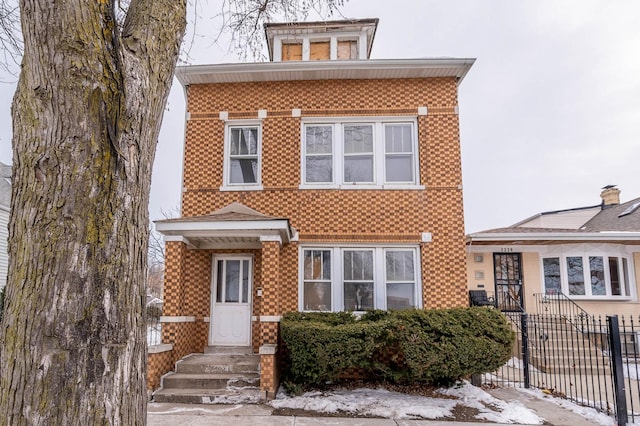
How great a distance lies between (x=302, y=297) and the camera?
28.3 ft

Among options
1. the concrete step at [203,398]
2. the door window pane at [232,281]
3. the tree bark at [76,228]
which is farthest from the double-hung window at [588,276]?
the tree bark at [76,228]

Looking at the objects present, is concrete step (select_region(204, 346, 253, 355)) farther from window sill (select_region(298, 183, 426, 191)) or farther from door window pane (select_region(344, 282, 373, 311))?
window sill (select_region(298, 183, 426, 191))

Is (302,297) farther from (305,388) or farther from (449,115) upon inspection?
(449,115)

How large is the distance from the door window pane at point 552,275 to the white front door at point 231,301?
983cm

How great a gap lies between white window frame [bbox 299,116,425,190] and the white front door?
2.35 meters

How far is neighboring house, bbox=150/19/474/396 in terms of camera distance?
8.52 m

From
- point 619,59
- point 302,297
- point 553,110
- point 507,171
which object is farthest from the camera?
point 507,171

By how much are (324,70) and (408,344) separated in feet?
20.1

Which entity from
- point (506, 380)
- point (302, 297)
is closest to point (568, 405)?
point (506, 380)

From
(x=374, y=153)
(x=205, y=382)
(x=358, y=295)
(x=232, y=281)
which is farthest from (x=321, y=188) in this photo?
(x=205, y=382)

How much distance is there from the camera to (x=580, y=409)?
6562mm

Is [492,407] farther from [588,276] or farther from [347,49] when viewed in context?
[347,49]

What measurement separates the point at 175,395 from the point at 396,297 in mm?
4743

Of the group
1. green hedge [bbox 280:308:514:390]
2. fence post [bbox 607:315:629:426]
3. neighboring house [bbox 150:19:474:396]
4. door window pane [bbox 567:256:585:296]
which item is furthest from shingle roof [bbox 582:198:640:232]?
green hedge [bbox 280:308:514:390]
